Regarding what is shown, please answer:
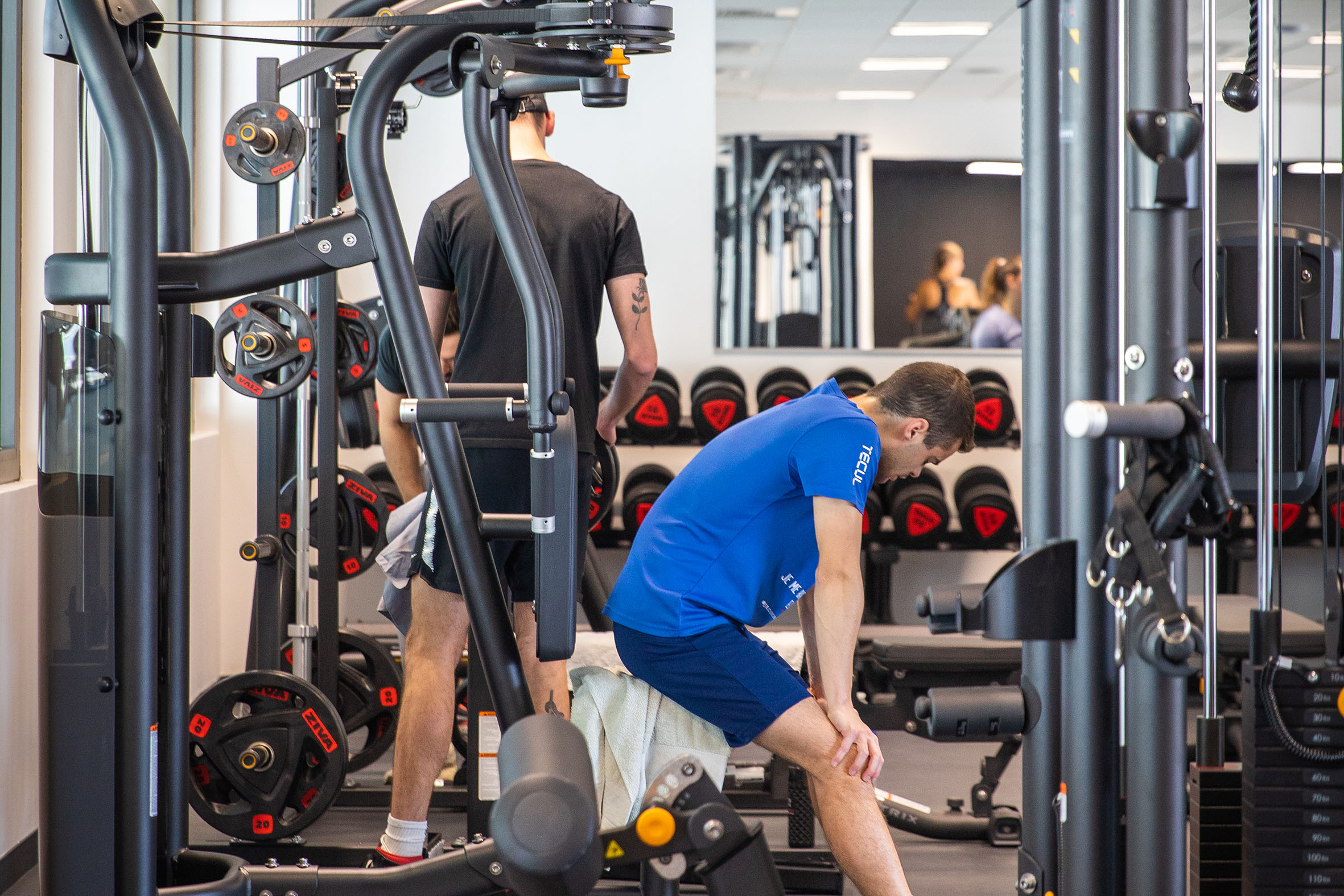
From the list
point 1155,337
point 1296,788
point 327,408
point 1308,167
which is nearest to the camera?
point 1155,337

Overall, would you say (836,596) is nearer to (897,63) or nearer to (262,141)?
(262,141)

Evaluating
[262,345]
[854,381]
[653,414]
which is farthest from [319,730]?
[854,381]

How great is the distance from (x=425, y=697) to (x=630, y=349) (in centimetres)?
92

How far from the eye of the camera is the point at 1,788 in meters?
2.72

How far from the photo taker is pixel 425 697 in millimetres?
2568

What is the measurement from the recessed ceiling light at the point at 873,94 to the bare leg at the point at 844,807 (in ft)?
14.9

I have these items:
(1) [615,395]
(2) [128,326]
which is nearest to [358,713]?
(1) [615,395]

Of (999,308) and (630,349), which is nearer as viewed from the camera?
(630,349)

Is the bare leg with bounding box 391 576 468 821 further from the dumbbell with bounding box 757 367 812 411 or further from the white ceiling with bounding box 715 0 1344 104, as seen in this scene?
the white ceiling with bounding box 715 0 1344 104

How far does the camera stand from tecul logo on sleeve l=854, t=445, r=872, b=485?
2111 millimetres

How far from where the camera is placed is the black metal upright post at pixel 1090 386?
114 cm

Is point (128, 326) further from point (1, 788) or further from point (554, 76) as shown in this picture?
point (1, 788)

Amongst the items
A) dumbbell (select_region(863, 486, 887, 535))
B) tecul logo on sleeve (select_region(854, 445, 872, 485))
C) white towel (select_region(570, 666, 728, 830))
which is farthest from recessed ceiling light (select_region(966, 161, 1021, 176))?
white towel (select_region(570, 666, 728, 830))

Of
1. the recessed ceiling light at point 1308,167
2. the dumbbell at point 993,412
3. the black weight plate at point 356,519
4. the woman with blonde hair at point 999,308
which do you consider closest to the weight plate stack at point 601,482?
the black weight plate at point 356,519
